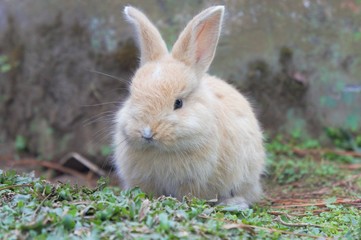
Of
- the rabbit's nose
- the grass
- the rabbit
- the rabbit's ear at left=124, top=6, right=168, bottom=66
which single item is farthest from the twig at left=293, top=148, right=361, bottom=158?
the rabbit's nose

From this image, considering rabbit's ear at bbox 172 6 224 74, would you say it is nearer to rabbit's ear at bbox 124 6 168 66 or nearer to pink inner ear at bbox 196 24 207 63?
pink inner ear at bbox 196 24 207 63

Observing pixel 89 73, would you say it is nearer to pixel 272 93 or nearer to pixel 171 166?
pixel 272 93

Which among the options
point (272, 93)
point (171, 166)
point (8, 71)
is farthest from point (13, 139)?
point (171, 166)

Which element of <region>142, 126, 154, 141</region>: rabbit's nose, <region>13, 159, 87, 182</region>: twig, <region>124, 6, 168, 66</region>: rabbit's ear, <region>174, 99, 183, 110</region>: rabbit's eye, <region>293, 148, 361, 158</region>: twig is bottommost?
<region>13, 159, 87, 182</region>: twig

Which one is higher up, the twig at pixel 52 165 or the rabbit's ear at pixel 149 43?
the rabbit's ear at pixel 149 43

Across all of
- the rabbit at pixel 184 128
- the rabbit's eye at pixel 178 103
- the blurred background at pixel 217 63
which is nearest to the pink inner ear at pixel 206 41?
the rabbit at pixel 184 128

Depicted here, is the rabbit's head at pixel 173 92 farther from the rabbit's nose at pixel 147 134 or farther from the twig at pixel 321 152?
the twig at pixel 321 152

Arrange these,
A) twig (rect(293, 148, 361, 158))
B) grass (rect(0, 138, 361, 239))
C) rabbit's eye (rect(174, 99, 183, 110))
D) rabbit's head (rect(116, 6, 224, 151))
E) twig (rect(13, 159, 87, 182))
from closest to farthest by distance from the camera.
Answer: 1. grass (rect(0, 138, 361, 239))
2. rabbit's head (rect(116, 6, 224, 151))
3. rabbit's eye (rect(174, 99, 183, 110))
4. twig (rect(293, 148, 361, 158))
5. twig (rect(13, 159, 87, 182))
